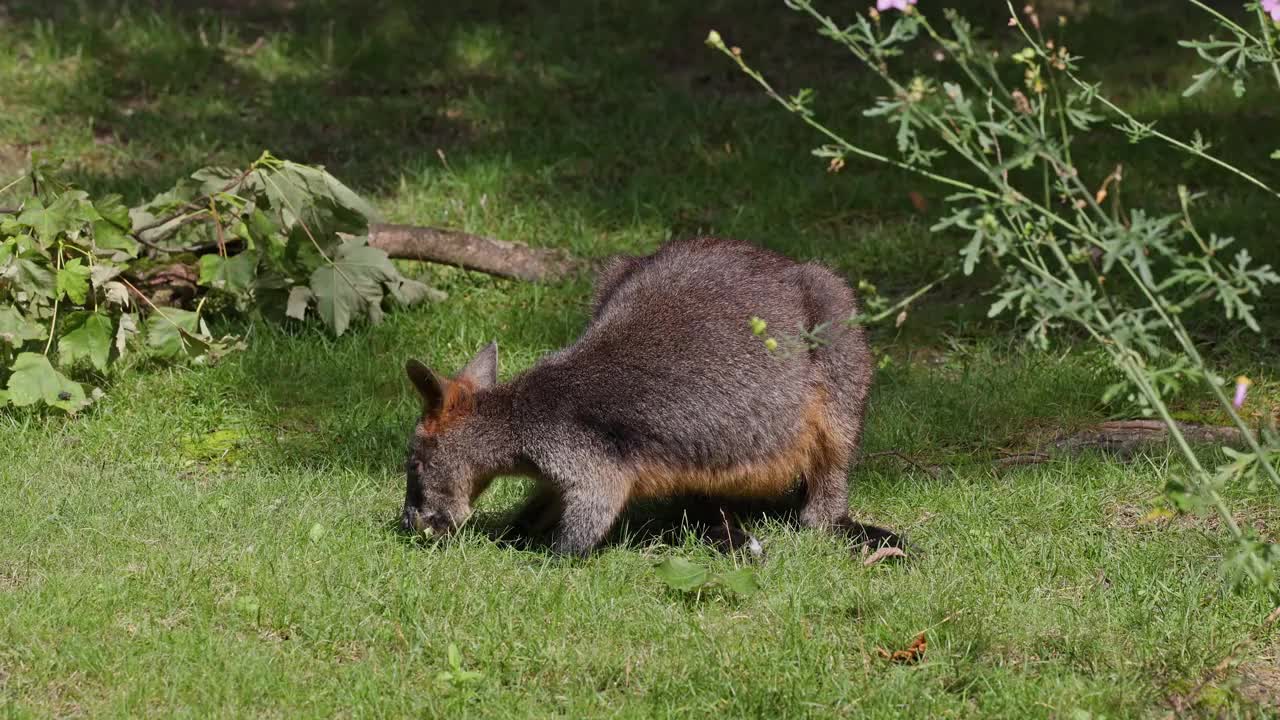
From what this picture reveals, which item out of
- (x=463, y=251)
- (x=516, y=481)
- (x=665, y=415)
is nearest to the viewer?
(x=665, y=415)

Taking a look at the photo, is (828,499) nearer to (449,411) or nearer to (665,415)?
(665,415)

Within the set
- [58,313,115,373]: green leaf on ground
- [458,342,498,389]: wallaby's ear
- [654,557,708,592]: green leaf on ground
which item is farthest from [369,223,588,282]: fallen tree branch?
[654,557,708,592]: green leaf on ground

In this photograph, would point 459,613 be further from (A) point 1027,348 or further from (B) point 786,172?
(B) point 786,172

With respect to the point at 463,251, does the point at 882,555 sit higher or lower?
higher

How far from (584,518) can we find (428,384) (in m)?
0.73

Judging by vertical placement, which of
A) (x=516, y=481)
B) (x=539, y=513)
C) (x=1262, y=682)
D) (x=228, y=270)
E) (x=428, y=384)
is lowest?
(x=516, y=481)

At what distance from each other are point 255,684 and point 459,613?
2.33 feet

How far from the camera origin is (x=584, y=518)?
203 inches

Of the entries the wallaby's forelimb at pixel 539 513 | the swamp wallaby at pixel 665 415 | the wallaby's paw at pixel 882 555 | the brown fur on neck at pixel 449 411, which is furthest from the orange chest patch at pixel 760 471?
the brown fur on neck at pixel 449 411

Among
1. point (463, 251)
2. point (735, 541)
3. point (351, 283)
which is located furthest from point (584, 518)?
point (463, 251)

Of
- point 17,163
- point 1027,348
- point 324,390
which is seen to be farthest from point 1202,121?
point 17,163

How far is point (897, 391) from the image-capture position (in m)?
6.75

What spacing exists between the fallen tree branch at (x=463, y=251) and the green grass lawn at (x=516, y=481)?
0.52 feet

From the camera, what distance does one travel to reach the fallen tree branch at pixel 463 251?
7695mm
